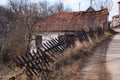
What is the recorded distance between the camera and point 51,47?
15273mm

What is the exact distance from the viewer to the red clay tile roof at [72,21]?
3931 cm

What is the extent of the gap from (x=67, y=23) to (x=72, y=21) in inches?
31.9

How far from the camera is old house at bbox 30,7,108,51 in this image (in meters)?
38.4

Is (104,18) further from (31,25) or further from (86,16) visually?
(31,25)

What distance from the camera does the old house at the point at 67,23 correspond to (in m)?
38.4

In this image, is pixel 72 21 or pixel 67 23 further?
pixel 72 21

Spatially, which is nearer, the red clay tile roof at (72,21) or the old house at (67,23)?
the old house at (67,23)

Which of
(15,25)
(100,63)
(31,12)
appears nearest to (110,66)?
(100,63)

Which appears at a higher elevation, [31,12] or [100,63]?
[31,12]

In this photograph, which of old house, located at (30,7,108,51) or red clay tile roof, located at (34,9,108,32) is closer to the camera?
old house, located at (30,7,108,51)

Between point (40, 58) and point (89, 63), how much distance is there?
9.95 feet

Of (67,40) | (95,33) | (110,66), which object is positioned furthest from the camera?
(95,33)

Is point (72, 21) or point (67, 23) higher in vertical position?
point (72, 21)

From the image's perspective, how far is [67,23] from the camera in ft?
133
